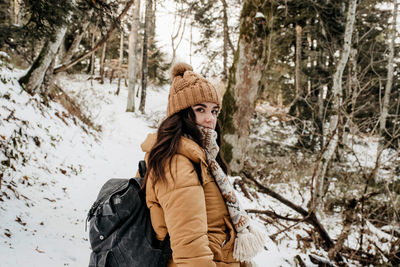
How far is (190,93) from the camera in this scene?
1.57 m

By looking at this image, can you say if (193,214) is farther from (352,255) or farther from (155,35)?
(155,35)

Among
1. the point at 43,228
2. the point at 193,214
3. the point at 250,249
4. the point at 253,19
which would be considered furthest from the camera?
the point at 253,19

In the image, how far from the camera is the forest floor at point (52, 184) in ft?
8.42

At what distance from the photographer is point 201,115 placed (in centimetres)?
163

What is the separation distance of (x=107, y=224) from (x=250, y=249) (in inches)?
32.1

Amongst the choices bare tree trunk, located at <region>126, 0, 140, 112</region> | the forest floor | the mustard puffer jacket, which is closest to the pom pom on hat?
the mustard puffer jacket

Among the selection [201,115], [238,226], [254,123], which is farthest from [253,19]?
[254,123]

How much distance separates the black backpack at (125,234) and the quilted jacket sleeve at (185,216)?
19 cm

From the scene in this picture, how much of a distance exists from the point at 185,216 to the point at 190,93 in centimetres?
75

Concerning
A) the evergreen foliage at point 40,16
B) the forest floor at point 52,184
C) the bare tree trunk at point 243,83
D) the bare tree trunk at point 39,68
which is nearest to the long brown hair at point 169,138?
the forest floor at point 52,184

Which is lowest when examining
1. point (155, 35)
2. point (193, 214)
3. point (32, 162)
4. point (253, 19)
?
point (32, 162)

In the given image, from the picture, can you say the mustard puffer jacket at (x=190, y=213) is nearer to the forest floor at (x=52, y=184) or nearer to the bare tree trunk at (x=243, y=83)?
the forest floor at (x=52, y=184)

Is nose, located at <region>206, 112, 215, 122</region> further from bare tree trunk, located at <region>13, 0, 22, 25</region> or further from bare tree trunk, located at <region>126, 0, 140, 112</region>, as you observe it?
bare tree trunk, located at <region>126, 0, 140, 112</region>

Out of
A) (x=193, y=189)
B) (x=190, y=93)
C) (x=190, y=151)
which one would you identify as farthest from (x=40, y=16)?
(x=193, y=189)
